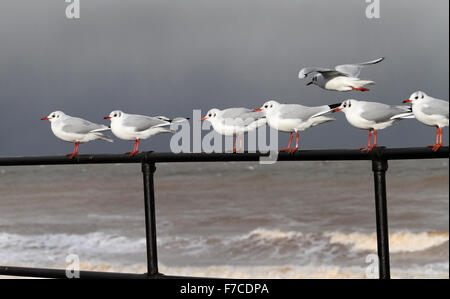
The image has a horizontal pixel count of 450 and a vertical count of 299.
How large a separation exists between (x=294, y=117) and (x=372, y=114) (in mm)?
335

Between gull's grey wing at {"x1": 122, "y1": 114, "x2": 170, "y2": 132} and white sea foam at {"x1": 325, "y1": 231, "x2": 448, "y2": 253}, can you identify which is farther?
white sea foam at {"x1": 325, "y1": 231, "x2": 448, "y2": 253}

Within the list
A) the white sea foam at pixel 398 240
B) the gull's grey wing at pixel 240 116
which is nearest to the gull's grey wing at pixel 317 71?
the gull's grey wing at pixel 240 116

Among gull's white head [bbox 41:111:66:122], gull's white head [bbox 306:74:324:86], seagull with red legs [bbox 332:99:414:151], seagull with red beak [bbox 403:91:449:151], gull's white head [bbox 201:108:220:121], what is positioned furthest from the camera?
gull's white head [bbox 41:111:66:122]

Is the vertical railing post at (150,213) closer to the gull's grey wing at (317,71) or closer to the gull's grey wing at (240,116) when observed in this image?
the gull's grey wing at (240,116)

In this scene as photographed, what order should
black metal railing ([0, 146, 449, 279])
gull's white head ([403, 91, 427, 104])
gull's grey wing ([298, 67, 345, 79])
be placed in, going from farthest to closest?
gull's grey wing ([298, 67, 345, 79]) < gull's white head ([403, 91, 427, 104]) < black metal railing ([0, 146, 449, 279])

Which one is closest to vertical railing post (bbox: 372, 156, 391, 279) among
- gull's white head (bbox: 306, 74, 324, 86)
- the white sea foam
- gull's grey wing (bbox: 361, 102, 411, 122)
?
gull's grey wing (bbox: 361, 102, 411, 122)

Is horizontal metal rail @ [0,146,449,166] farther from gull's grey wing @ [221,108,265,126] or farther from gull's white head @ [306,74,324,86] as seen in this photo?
gull's white head @ [306,74,324,86]

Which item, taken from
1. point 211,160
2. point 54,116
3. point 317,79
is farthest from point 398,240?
point 211,160

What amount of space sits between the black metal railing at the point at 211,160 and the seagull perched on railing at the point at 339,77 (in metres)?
0.56

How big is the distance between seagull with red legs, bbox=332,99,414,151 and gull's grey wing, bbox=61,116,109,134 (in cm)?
129

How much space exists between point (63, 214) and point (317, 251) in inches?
293

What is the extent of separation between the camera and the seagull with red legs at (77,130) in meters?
3.41

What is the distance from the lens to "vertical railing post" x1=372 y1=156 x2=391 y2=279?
2.16 m
